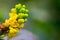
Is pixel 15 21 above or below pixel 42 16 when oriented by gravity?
above

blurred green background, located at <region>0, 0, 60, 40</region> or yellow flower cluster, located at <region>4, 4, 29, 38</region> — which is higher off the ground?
yellow flower cluster, located at <region>4, 4, 29, 38</region>

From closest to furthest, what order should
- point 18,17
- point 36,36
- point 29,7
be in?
point 18,17, point 36,36, point 29,7

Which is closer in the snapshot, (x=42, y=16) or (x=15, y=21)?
(x=15, y=21)

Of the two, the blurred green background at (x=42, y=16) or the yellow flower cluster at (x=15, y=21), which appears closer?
the yellow flower cluster at (x=15, y=21)

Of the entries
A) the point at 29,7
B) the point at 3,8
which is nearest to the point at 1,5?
the point at 3,8

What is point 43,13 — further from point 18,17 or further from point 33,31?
point 18,17

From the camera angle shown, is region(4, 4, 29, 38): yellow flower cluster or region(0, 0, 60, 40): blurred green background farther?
region(0, 0, 60, 40): blurred green background

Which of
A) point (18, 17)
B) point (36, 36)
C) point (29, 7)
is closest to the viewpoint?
point (18, 17)

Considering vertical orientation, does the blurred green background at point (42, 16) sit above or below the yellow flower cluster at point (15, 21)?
below
